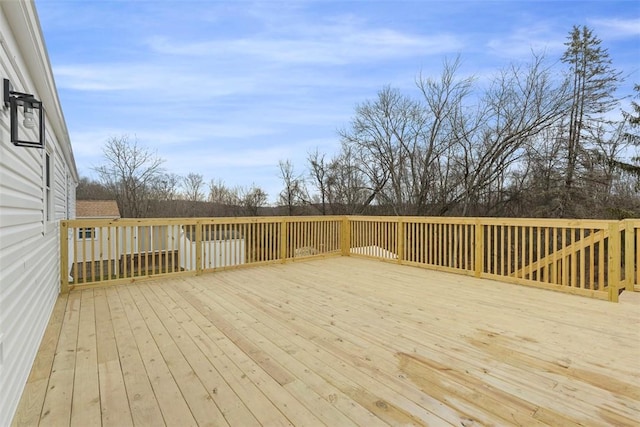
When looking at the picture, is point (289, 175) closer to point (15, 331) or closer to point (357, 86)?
point (357, 86)

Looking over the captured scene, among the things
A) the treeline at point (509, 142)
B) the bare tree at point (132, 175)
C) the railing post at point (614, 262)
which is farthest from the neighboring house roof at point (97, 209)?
the railing post at point (614, 262)

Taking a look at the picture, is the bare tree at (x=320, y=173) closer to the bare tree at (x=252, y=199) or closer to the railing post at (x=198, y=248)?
the bare tree at (x=252, y=199)

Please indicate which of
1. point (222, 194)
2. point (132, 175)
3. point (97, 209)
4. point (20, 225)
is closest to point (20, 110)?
point (20, 225)

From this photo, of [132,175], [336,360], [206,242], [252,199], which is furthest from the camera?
[252,199]

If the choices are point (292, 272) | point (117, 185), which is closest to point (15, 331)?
point (292, 272)

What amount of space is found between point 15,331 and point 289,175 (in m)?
15.4

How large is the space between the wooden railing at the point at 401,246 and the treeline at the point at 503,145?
460 centimetres

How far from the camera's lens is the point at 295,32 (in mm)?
6133

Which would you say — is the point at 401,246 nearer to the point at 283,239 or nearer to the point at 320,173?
the point at 283,239

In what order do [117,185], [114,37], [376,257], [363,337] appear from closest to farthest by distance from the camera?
[363,337] → [114,37] → [376,257] → [117,185]

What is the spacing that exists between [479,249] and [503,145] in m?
7.08

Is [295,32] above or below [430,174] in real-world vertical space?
above

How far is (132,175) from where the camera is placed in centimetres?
1594

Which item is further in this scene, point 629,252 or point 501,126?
point 501,126
